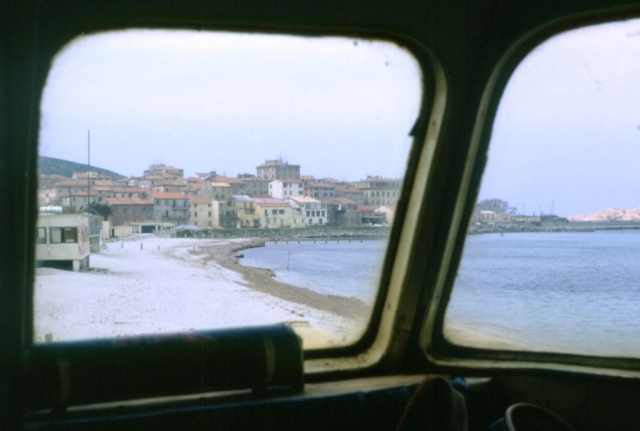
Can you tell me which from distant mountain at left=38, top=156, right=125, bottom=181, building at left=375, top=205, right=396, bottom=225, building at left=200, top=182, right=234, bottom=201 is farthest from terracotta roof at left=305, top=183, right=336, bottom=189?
distant mountain at left=38, top=156, right=125, bottom=181

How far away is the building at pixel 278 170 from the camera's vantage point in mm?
2588

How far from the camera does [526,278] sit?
2859 millimetres

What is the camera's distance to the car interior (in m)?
1.99

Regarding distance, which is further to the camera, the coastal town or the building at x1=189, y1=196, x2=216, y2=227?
the building at x1=189, y1=196, x2=216, y2=227

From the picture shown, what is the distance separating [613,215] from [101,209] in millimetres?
2231

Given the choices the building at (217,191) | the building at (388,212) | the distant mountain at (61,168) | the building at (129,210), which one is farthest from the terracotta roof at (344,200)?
the distant mountain at (61,168)

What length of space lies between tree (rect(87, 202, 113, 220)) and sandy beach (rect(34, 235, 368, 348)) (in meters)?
0.13

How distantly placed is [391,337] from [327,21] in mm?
1373

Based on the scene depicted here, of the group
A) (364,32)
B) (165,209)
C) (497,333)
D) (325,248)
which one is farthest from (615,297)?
(165,209)

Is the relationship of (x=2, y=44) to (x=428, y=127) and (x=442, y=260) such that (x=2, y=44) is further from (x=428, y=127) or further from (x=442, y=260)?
(x=442, y=260)

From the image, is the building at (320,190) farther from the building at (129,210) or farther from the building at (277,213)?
the building at (129,210)

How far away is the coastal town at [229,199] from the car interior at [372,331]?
0.60 ft

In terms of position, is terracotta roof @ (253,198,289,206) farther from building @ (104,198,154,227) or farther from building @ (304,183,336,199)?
building @ (104,198,154,227)

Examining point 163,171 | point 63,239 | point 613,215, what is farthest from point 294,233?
point 613,215
